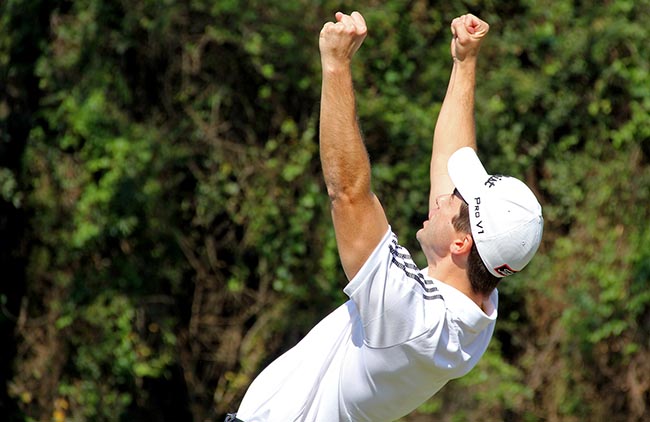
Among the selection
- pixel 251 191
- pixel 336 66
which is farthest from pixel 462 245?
pixel 251 191

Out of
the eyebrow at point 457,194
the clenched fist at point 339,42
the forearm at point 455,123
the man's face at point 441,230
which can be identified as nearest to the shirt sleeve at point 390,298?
the man's face at point 441,230

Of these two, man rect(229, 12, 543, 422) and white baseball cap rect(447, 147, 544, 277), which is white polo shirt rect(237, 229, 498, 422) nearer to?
man rect(229, 12, 543, 422)

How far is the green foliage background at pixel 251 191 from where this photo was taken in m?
7.02

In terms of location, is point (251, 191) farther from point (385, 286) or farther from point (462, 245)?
point (385, 286)

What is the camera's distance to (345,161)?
3.06 m

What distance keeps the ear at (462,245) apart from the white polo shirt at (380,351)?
0.35 ft

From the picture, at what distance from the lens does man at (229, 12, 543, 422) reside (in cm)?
306

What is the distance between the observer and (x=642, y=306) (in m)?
6.99

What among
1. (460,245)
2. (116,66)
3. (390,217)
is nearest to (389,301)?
(460,245)

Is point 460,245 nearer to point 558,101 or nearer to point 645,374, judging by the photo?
point 645,374

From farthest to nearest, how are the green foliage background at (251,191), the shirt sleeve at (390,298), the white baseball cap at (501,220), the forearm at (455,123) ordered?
the green foliage background at (251,191) → the forearm at (455,123) → the white baseball cap at (501,220) → the shirt sleeve at (390,298)

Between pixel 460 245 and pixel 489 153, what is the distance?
4222mm

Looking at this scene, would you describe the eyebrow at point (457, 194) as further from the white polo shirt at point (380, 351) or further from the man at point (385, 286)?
the white polo shirt at point (380, 351)

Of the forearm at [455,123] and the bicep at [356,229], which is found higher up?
the bicep at [356,229]
